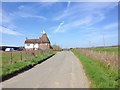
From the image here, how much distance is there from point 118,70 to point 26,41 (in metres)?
111

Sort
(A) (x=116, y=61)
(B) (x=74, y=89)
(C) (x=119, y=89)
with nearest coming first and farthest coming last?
1. (C) (x=119, y=89)
2. (B) (x=74, y=89)
3. (A) (x=116, y=61)

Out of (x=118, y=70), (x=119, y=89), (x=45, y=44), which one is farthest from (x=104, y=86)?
(x=45, y=44)

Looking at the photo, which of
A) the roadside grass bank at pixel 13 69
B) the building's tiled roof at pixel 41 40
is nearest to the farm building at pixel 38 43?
the building's tiled roof at pixel 41 40

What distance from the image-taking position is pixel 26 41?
123 meters

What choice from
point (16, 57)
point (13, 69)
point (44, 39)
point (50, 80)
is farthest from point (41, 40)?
point (50, 80)

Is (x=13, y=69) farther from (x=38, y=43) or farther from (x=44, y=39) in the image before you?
(x=38, y=43)

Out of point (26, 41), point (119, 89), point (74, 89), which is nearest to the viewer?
point (119, 89)

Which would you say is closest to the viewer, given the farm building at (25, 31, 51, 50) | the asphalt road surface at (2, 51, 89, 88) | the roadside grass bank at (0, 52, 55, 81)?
the asphalt road surface at (2, 51, 89, 88)

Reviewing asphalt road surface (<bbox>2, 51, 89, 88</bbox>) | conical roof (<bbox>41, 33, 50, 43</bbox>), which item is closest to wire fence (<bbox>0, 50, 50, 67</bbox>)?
asphalt road surface (<bbox>2, 51, 89, 88</bbox>)

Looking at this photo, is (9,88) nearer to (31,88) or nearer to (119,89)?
(31,88)

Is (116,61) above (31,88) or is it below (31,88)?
above

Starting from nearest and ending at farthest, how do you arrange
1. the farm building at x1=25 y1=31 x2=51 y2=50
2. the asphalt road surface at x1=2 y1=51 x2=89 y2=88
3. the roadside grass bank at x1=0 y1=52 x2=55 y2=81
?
the asphalt road surface at x1=2 y1=51 x2=89 y2=88, the roadside grass bank at x1=0 y1=52 x2=55 y2=81, the farm building at x1=25 y1=31 x2=51 y2=50

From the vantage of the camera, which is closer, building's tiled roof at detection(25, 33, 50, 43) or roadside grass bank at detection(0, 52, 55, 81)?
roadside grass bank at detection(0, 52, 55, 81)

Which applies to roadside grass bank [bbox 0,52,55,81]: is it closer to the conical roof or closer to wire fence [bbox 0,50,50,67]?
wire fence [bbox 0,50,50,67]
